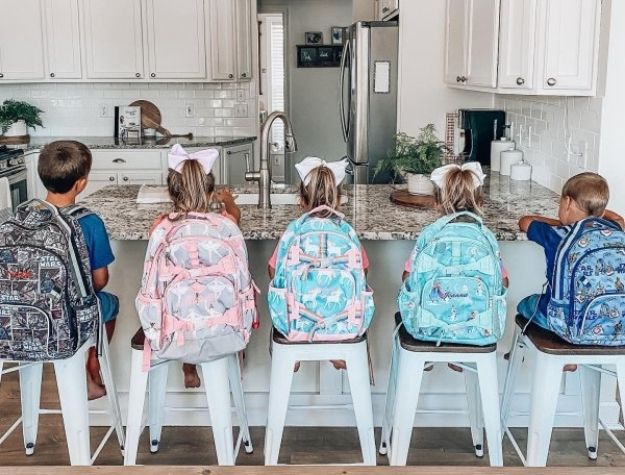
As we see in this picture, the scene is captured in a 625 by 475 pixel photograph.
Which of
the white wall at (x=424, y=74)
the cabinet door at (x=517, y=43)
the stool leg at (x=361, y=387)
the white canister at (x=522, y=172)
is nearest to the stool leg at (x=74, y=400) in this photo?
the stool leg at (x=361, y=387)

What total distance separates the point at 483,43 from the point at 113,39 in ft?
10.2

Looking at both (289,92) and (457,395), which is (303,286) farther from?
(289,92)

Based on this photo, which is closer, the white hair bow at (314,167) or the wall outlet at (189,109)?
the white hair bow at (314,167)

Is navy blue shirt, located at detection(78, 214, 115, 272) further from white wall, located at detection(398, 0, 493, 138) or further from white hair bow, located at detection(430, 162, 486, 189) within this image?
white wall, located at detection(398, 0, 493, 138)

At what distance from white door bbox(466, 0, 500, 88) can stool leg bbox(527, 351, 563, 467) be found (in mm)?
1589

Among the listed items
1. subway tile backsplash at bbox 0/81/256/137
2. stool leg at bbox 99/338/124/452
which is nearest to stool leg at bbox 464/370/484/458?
stool leg at bbox 99/338/124/452

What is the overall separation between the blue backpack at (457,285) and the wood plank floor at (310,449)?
27.8 inches

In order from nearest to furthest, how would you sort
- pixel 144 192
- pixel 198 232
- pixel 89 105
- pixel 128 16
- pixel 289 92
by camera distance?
pixel 198 232 → pixel 144 192 → pixel 128 16 → pixel 89 105 → pixel 289 92

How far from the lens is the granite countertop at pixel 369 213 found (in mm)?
2721

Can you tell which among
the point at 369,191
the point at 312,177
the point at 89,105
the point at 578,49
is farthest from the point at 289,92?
the point at 312,177

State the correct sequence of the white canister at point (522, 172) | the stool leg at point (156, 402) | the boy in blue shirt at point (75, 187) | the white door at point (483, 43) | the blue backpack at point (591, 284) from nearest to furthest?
1. the blue backpack at point (591, 284)
2. the boy in blue shirt at point (75, 187)
3. the stool leg at point (156, 402)
4. the white door at point (483, 43)
5. the white canister at point (522, 172)

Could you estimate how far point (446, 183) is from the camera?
2418mm

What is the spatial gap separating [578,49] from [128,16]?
366 centimetres

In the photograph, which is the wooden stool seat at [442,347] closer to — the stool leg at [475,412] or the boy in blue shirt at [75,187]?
the stool leg at [475,412]
